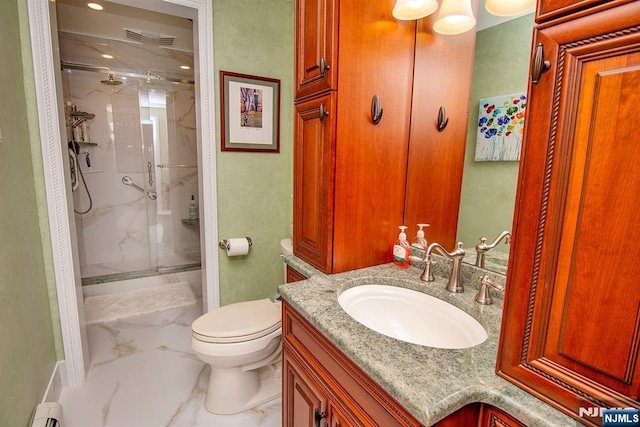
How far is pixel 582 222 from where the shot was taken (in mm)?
550

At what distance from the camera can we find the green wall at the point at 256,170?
2.02 meters

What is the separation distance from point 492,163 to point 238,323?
1.40m

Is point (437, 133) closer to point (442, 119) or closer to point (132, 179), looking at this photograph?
point (442, 119)

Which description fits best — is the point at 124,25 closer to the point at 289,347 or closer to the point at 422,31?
the point at 422,31

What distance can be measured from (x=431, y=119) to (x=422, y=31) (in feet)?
1.10

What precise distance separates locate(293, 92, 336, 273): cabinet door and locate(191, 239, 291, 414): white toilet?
0.51m

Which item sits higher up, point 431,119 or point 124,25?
point 124,25

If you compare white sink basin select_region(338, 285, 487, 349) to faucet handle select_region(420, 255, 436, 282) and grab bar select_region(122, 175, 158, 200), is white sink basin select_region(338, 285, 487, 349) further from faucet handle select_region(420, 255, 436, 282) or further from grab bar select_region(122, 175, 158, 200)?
grab bar select_region(122, 175, 158, 200)

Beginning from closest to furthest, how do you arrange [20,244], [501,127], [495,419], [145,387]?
[495,419] → [501,127] → [20,244] → [145,387]

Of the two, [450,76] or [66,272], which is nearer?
[450,76]

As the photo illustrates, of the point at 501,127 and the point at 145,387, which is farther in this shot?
the point at 145,387

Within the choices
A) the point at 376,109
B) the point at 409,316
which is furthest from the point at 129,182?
the point at 409,316

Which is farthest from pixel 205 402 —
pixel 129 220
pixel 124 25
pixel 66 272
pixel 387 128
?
pixel 124 25

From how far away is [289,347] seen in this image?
1.19m
